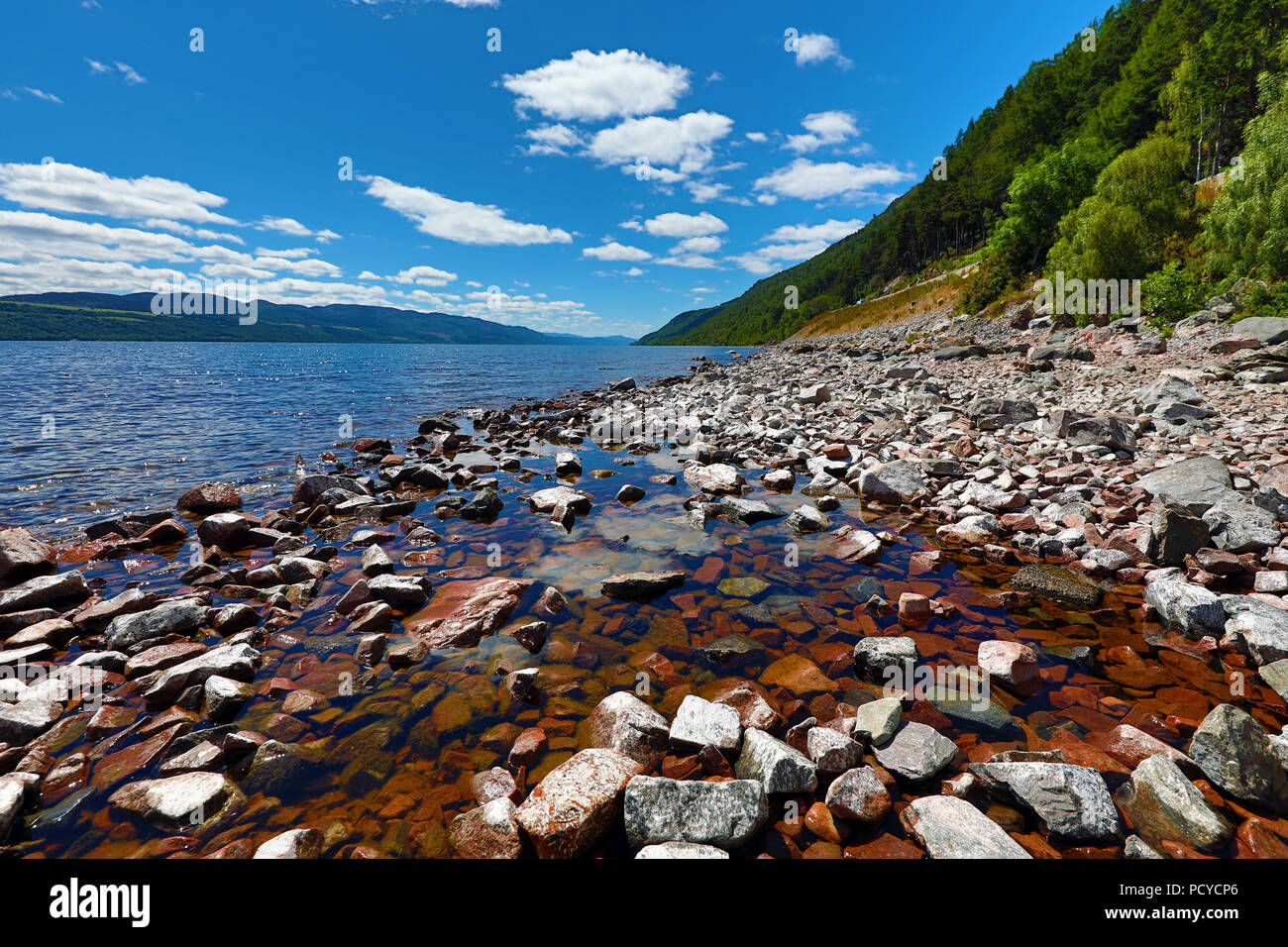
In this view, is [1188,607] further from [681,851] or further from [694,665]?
[681,851]

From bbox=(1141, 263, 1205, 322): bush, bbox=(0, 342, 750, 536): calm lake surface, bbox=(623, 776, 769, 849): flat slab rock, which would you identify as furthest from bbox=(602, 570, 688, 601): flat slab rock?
bbox=(1141, 263, 1205, 322): bush

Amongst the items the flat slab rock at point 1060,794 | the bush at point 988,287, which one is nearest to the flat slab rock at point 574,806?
the flat slab rock at point 1060,794

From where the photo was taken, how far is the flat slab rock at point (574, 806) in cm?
348

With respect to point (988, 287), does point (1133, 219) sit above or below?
below

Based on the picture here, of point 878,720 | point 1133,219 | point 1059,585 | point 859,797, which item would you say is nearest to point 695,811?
point 859,797

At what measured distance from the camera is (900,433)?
1499cm

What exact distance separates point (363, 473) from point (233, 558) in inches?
266

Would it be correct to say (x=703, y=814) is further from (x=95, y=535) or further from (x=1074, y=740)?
(x=95, y=535)

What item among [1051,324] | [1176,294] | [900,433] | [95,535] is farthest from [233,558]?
[1051,324]

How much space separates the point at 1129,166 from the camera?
3562 centimetres

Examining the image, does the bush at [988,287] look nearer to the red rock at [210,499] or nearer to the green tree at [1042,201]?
the green tree at [1042,201]

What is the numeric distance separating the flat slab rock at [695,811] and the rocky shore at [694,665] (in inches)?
0.7

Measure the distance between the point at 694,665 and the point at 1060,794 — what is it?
3373 mm

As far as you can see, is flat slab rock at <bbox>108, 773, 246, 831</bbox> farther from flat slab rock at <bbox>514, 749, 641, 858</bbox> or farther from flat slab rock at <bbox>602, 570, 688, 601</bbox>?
flat slab rock at <bbox>602, 570, 688, 601</bbox>
